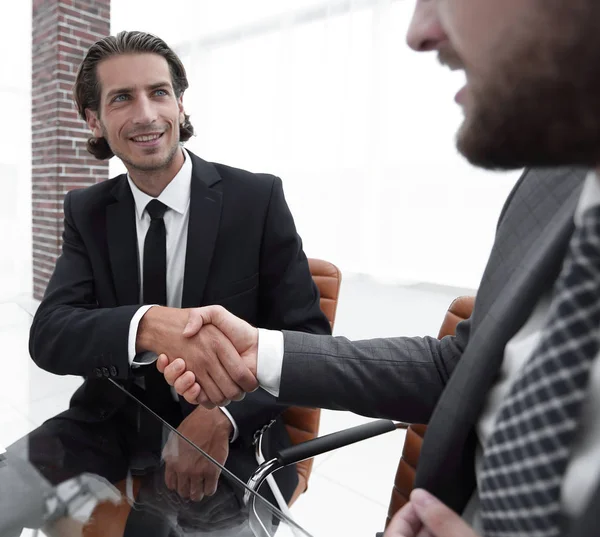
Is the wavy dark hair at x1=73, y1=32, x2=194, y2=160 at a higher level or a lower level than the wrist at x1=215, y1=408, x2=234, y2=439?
higher

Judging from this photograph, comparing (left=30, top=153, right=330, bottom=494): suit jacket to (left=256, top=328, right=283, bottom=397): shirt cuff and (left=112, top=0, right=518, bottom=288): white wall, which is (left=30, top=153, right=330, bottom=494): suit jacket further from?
(left=112, top=0, right=518, bottom=288): white wall

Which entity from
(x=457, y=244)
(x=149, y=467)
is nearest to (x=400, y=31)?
(x=457, y=244)

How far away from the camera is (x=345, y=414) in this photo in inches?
116

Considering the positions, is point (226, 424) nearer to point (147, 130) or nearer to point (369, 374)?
point (369, 374)

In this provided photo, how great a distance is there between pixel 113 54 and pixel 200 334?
116 centimetres

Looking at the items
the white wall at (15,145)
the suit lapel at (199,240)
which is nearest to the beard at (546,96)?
the suit lapel at (199,240)

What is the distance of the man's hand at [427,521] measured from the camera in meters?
0.54

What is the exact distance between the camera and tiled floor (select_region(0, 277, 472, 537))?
1.35 meters

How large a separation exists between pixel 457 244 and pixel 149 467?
2.18 meters

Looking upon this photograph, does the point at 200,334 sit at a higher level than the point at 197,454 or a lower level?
higher

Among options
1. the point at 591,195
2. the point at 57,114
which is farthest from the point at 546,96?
the point at 57,114

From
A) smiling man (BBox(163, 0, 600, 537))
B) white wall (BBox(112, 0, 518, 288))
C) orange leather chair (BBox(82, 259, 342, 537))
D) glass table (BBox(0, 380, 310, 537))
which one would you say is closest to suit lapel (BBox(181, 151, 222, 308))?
orange leather chair (BBox(82, 259, 342, 537))

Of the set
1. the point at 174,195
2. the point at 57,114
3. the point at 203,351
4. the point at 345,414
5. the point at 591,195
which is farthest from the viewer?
the point at 57,114

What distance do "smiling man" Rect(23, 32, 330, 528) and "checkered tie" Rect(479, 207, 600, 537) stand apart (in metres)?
0.65
